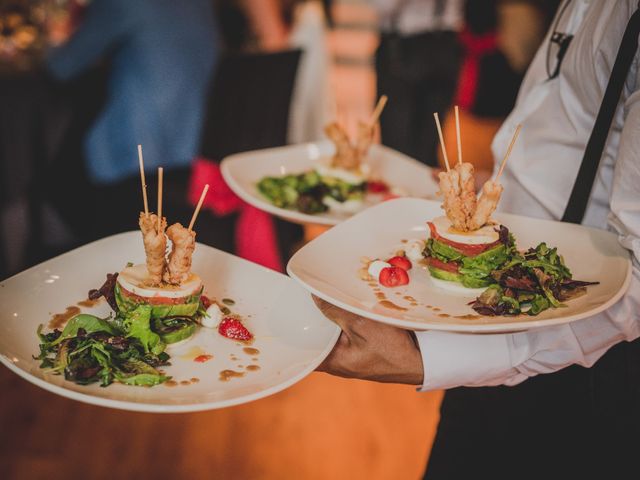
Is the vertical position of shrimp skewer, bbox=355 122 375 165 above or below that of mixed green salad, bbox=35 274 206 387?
above

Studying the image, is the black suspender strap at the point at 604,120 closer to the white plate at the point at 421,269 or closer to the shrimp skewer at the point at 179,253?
the white plate at the point at 421,269

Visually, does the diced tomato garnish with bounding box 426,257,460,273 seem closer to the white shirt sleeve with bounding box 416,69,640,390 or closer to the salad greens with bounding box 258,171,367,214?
the white shirt sleeve with bounding box 416,69,640,390

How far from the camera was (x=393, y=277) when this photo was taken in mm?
1520

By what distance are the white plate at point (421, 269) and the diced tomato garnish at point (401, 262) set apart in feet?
0.08

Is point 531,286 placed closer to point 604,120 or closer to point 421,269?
point 421,269

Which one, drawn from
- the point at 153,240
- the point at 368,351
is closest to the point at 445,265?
the point at 368,351

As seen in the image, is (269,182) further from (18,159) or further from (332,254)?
(18,159)

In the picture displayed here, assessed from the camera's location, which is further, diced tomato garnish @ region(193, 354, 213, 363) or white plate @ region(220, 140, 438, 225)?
white plate @ region(220, 140, 438, 225)

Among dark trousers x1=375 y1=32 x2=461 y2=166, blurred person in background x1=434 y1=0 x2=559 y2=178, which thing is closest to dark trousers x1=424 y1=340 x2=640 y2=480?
dark trousers x1=375 y1=32 x2=461 y2=166

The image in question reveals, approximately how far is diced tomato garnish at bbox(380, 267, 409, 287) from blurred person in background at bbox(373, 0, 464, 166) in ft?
10.2

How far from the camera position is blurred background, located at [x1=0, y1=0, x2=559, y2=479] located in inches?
115

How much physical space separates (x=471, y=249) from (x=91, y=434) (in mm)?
2096

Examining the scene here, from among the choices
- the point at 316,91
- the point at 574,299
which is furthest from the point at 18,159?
the point at 574,299

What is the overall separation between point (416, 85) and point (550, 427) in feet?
10.2
